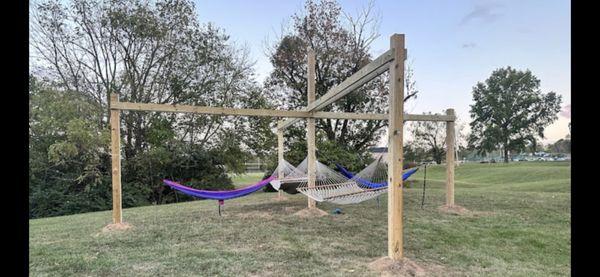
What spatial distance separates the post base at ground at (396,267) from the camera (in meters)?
2.44

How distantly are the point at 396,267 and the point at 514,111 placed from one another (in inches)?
1189

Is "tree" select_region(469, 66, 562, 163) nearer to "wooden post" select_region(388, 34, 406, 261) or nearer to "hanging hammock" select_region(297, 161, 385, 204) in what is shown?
"hanging hammock" select_region(297, 161, 385, 204)

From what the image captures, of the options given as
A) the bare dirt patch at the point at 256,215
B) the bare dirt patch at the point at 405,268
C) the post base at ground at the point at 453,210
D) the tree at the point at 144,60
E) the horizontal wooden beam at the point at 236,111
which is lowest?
the bare dirt patch at the point at 256,215

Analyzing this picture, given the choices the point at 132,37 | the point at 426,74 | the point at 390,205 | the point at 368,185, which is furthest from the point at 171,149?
the point at 426,74

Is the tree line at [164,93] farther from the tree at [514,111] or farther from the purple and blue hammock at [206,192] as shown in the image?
the tree at [514,111]

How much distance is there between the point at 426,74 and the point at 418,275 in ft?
33.0

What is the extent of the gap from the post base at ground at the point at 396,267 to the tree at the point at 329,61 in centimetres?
765

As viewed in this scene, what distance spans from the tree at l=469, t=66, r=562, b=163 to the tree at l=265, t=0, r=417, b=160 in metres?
20.5

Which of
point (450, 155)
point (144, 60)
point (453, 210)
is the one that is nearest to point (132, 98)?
point (144, 60)

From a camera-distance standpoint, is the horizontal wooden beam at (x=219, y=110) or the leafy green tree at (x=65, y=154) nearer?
the horizontal wooden beam at (x=219, y=110)

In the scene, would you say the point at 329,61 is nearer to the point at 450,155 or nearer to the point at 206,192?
the point at 450,155

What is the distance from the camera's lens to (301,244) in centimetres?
329

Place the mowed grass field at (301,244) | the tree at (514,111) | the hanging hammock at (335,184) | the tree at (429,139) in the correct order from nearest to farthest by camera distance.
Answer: the mowed grass field at (301,244), the hanging hammock at (335,184), the tree at (429,139), the tree at (514,111)

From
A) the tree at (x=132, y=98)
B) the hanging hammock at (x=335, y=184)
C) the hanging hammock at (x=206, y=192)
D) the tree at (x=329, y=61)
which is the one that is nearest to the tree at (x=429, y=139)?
the tree at (x=329, y=61)
